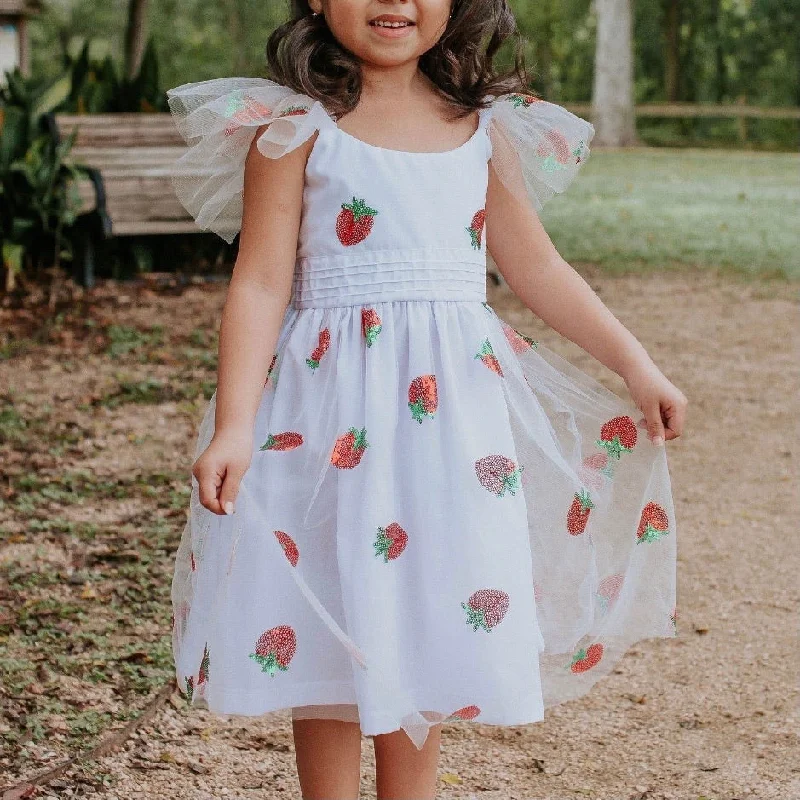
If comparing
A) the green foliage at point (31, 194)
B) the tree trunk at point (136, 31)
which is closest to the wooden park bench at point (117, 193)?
the green foliage at point (31, 194)

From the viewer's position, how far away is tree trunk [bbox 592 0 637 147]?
22031 millimetres

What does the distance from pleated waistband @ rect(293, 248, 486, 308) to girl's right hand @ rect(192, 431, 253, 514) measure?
0.27m

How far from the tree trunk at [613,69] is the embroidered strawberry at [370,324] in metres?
20.9

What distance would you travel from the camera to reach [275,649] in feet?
5.73

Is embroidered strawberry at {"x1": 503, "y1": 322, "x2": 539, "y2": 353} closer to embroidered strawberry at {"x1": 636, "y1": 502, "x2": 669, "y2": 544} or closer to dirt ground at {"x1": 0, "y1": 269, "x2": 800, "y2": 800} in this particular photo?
embroidered strawberry at {"x1": 636, "y1": 502, "x2": 669, "y2": 544}

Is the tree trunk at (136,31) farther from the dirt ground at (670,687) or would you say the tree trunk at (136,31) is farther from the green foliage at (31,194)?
the dirt ground at (670,687)

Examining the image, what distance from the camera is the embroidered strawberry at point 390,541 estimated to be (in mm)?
1734

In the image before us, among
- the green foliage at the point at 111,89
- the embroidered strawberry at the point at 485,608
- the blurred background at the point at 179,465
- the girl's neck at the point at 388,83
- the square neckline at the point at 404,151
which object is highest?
the girl's neck at the point at 388,83

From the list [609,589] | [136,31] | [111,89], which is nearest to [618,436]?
[609,589]

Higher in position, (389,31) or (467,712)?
(389,31)

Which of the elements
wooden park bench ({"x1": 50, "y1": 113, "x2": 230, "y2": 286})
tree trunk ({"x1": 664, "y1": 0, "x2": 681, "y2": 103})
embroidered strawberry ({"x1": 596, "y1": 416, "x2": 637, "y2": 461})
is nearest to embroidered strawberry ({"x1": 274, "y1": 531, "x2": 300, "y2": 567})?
embroidered strawberry ({"x1": 596, "y1": 416, "x2": 637, "y2": 461})

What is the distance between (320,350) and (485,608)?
0.43 metres

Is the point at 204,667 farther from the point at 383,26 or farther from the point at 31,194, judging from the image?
the point at 31,194

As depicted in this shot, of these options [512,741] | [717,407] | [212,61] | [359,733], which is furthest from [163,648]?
[212,61]
